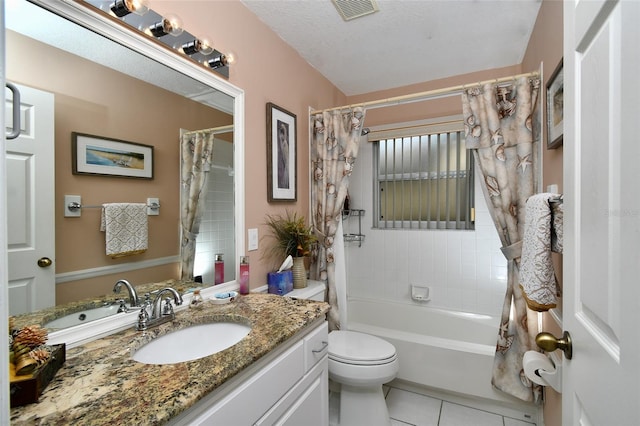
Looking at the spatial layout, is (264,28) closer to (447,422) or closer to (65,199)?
(65,199)

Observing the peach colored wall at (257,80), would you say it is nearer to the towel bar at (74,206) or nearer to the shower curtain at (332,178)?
the shower curtain at (332,178)

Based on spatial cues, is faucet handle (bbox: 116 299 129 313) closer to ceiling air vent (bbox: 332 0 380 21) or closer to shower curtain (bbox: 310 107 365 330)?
shower curtain (bbox: 310 107 365 330)

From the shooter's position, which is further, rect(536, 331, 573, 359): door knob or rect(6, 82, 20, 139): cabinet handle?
rect(6, 82, 20, 139): cabinet handle

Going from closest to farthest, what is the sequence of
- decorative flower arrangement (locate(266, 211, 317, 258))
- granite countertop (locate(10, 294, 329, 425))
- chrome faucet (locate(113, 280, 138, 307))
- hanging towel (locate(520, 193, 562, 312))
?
granite countertop (locate(10, 294, 329, 425))
hanging towel (locate(520, 193, 562, 312))
chrome faucet (locate(113, 280, 138, 307))
decorative flower arrangement (locate(266, 211, 317, 258))

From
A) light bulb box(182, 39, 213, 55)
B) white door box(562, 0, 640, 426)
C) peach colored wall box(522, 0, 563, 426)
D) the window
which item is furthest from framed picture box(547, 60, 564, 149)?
light bulb box(182, 39, 213, 55)

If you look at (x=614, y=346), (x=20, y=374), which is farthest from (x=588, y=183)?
(x=20, y=374)

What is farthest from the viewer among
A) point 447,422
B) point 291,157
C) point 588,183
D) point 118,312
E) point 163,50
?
point 291,157

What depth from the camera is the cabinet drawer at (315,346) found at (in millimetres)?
1270

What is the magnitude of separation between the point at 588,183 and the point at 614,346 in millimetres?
331

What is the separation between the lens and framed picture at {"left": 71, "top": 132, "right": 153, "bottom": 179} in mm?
1037

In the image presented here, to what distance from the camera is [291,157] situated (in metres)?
2.18

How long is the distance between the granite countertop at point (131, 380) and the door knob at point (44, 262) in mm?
288

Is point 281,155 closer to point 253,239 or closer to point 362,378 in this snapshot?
point 253,239

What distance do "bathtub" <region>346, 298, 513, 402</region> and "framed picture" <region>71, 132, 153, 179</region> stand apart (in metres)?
2.01
